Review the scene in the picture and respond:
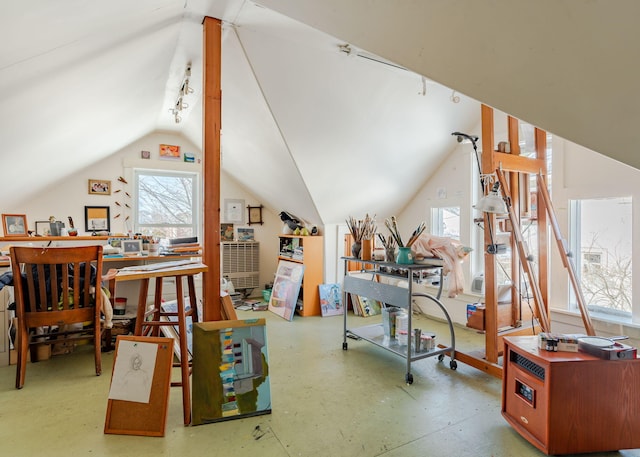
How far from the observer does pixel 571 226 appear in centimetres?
304

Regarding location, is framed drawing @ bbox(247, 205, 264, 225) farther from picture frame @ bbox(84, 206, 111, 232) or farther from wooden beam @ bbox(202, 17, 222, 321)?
wooden beam @ bbox(202, 17, 222, 321)

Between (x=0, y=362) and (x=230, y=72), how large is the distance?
313cm

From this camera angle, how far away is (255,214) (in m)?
5.72

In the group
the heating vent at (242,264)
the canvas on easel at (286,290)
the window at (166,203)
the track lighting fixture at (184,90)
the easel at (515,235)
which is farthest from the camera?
the heating vent at (242,264)

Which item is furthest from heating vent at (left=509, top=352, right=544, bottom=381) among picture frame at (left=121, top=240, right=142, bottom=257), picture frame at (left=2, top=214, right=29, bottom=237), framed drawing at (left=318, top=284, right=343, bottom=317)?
picture frame at (left=2, top=214, right=29, bottom=237)

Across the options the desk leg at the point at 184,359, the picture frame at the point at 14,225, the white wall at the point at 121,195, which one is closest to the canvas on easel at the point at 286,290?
the white wall at the point at 121,195

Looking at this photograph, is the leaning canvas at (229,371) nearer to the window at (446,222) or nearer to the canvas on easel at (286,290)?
the canvas on easel at (286,290)

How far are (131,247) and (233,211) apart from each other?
2.22m

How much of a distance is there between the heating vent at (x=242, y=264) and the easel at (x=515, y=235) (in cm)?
350

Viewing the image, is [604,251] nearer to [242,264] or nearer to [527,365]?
[527,365]

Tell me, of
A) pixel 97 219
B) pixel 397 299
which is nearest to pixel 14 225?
pixel 97 219

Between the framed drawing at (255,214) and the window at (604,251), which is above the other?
the framed drawing at (255,214)

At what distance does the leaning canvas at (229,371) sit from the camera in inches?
79.2

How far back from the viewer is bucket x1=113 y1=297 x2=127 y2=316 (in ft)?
10.9
